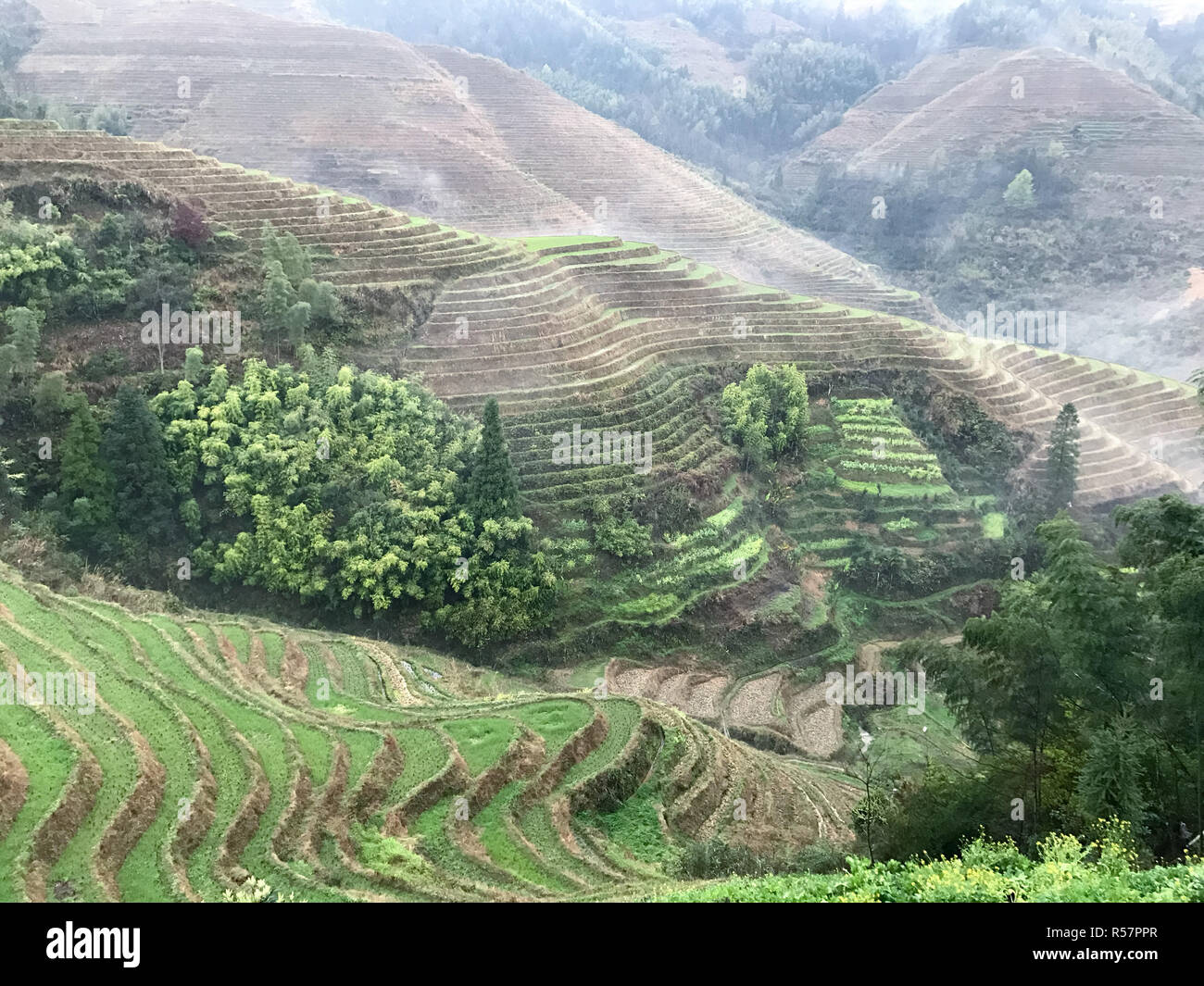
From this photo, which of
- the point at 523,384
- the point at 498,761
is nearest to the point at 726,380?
the point at 523,384

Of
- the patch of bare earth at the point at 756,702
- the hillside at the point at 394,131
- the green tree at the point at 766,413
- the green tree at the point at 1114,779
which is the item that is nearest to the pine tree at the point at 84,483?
the patch of bare earth at the point at 756,702

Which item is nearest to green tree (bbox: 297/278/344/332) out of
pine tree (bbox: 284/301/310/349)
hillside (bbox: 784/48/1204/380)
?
pine tree (bbox: 284/301/310/349)

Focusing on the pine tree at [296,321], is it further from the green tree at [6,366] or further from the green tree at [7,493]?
the green tree at [7,493]

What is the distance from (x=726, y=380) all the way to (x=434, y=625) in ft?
44.4

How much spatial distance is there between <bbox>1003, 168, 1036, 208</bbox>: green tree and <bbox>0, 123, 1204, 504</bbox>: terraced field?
847 inches

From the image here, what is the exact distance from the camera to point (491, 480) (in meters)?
21.3

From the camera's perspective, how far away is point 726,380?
97.8 feet

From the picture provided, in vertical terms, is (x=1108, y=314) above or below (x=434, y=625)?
above

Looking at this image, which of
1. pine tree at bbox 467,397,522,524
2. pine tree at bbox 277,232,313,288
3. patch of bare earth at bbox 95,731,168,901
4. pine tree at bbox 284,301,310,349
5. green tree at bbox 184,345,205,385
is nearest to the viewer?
patch of bare earth at bbox 95,731,168,901

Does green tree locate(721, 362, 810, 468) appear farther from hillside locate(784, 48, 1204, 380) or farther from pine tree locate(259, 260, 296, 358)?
hillside locate(784, 48, 1204, 380)

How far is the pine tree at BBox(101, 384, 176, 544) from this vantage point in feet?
64.2

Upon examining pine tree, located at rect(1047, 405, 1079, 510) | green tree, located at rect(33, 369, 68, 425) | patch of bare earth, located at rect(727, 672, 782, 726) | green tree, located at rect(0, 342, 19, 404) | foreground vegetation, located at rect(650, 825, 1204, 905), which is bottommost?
patch of bare earth, located at rect(727, 672, 782, 726)

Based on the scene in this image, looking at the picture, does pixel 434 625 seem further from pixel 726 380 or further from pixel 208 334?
pixel 726 380

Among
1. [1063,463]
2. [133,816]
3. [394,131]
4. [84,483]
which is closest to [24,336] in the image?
[84,483]
